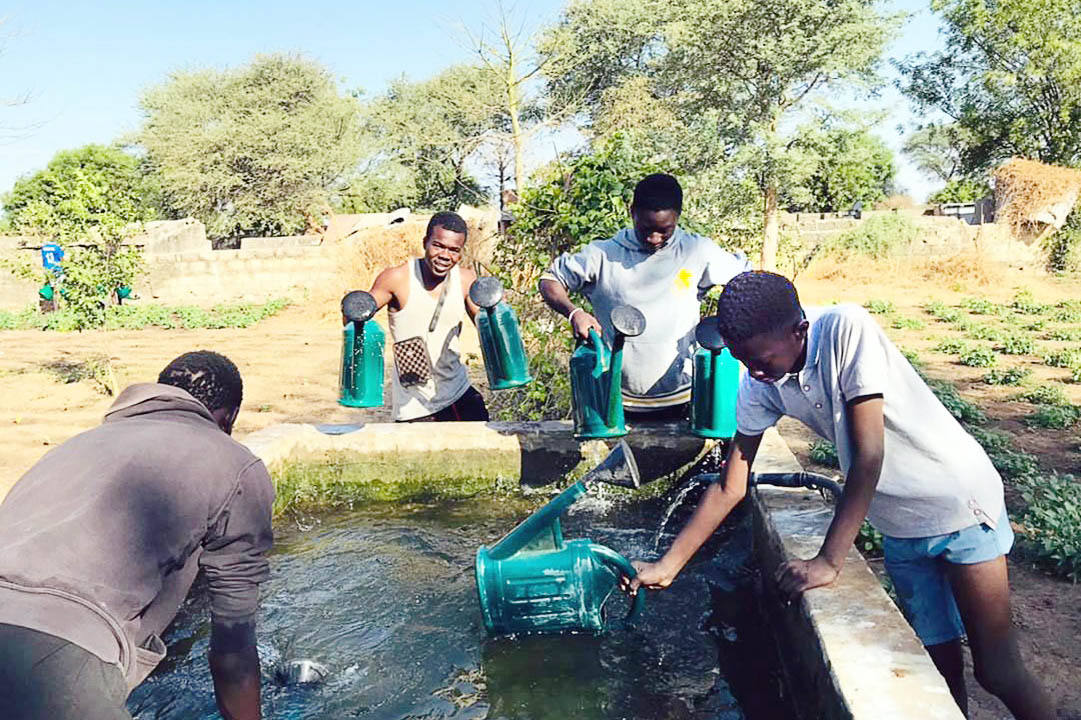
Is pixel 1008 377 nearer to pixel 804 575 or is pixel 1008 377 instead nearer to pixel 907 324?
pixel 907 324

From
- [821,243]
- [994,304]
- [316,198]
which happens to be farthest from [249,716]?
[316,198]

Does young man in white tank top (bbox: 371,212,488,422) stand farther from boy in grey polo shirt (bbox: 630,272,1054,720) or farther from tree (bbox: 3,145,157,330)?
tree (bbox: 3,145,157,330)

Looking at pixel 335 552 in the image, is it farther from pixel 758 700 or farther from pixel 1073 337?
pixel 1073 337

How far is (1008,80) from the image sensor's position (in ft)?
67.2

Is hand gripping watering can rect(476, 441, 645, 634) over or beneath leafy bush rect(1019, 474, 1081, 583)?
over

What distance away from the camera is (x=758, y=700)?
2.53 meters

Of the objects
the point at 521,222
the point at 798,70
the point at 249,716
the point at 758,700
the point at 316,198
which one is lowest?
the point at 758,700

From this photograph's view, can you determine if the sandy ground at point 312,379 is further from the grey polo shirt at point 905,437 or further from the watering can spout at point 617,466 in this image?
the watering can spout at point 617,466

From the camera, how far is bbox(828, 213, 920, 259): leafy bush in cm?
1844

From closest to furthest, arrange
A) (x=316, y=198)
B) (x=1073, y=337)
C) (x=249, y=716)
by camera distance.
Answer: (x=249, y=716) < (x=1073, y=337) < (x=316, y=198)

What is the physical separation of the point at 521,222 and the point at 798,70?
16.7m

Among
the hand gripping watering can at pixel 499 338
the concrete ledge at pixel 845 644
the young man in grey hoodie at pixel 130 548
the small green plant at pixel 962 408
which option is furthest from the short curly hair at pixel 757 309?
the small green plant at pixel 962 408

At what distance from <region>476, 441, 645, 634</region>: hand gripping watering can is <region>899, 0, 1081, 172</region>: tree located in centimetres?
2142

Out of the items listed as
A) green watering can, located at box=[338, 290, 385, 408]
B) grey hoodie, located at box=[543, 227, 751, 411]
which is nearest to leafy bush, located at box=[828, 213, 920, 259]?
grey hoodie, located at box=[543, 227, 751, 411]
